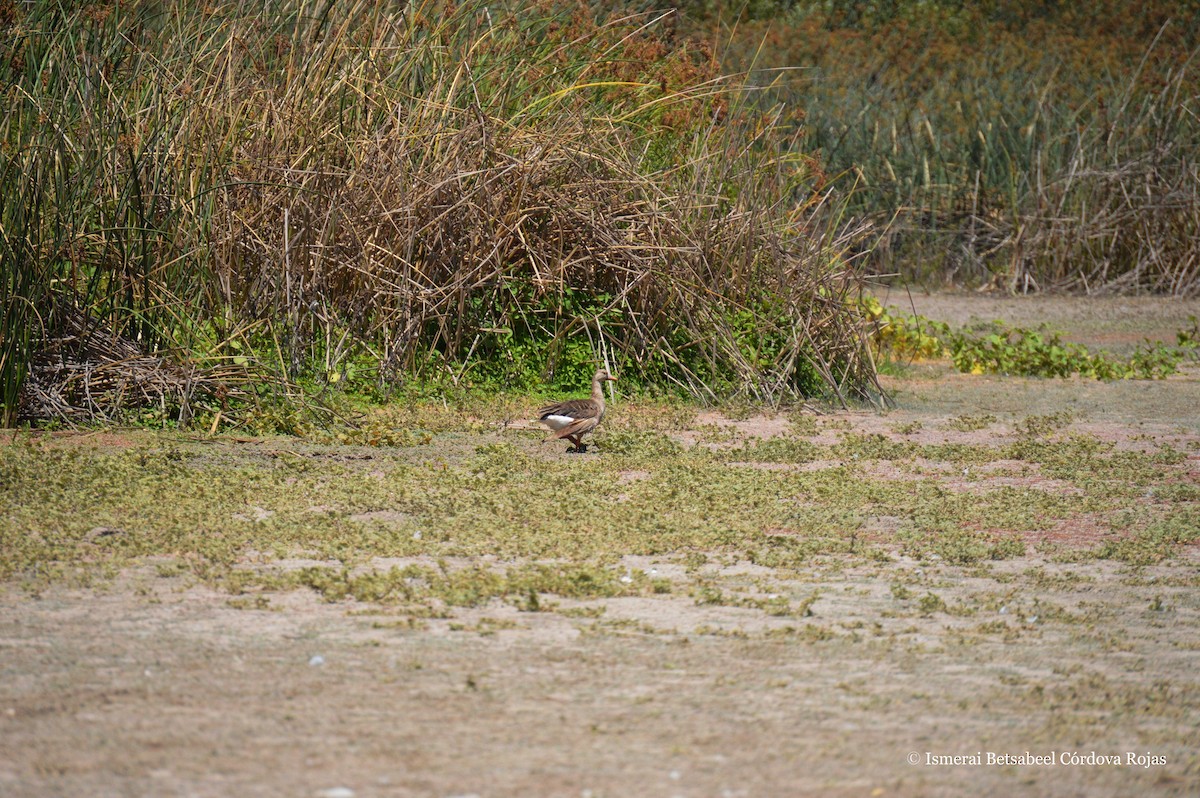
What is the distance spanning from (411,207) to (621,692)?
5290 millimetres

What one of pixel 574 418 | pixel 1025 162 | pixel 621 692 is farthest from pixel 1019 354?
pixel 621 692

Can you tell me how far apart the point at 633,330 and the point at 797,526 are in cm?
358

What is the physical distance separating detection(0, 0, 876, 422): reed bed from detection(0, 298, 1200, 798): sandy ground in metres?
3.65

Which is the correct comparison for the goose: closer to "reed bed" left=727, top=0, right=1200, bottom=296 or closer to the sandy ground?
the sandy ground

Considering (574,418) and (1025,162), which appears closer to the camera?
(574,418)

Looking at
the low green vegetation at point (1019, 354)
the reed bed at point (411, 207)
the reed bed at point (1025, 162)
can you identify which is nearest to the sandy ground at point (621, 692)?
the reed bed at point (411, 207)

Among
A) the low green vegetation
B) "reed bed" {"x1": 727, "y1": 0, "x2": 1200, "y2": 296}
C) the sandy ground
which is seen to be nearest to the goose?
the sandy ground

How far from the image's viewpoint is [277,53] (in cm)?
916

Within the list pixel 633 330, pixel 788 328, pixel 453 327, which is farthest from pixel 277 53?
pixel 788 328

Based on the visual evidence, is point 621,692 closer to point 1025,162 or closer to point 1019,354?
point 1019,354

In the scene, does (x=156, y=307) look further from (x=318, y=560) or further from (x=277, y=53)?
(x=318, y=560)

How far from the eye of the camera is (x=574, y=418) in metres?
7.17

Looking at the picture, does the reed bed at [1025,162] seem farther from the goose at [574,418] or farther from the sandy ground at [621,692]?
the sandy ground at [621,692]

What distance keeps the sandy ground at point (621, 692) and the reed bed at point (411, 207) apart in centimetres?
365
